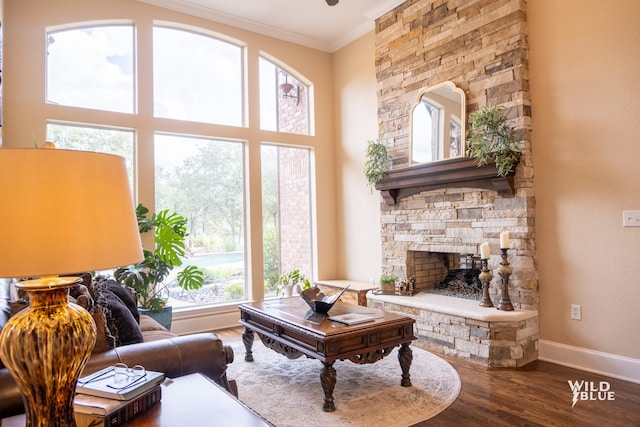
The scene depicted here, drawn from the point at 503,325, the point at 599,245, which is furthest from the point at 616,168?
the point at 503,325

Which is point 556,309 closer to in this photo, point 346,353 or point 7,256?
point 346,353

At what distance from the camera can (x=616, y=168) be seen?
313 cm

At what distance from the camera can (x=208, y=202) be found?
514 centimetres

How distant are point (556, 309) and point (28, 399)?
3.70m

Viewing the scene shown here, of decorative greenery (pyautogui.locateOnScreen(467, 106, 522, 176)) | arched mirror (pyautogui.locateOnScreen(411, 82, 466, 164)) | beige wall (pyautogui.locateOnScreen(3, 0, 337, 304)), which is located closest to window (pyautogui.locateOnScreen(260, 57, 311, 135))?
beige wall (pyautogui.locateOnScreen(3, 0, 337, 304))

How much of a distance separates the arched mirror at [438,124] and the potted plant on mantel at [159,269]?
2806 millimetres

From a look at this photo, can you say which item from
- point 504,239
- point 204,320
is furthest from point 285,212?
point 504,239

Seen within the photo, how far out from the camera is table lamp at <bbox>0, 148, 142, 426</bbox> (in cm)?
91

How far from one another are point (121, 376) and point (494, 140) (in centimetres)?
339

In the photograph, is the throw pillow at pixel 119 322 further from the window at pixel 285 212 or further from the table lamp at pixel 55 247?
the window at pixel 285 212

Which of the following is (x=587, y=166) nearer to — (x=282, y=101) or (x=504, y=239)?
(x=504, y=239)

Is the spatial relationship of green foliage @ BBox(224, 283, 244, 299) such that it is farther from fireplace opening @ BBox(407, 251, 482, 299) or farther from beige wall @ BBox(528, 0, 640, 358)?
beige wall @ BBox(528, 0, 640, 358)

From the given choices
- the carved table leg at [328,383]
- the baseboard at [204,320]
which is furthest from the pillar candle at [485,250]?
the baseboard at [204,320]

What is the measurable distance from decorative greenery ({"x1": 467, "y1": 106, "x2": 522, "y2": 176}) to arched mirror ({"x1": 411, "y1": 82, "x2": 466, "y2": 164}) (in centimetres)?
31
